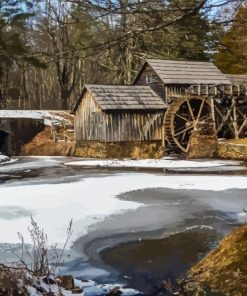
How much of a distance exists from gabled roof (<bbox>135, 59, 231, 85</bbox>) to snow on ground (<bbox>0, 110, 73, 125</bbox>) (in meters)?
9.19

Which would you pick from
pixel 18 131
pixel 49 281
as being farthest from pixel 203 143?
pixel 49 281

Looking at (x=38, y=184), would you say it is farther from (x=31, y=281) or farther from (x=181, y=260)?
(x=31, y=281)

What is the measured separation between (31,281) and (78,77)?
55395 mm

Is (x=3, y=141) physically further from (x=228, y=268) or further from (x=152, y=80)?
(x=228, y=268)

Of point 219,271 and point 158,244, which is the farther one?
point 158,244

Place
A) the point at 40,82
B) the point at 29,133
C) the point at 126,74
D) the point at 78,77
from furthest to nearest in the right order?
1. the point at 40,82
2. the point at 78,77
3. the point at 126,74
4. the point at 29,133

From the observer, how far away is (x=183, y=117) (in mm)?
31688

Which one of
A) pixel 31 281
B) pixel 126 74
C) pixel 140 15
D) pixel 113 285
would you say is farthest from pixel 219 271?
pixel 126 74

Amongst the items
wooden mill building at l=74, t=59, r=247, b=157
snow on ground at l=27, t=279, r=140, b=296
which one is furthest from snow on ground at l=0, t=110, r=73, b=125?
snow on ground at l=27, t=279, r=140, b=296

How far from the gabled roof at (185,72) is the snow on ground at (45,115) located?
9194 millimetres

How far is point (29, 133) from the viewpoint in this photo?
38062 millimetres

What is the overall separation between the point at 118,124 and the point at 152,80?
4.46 metres

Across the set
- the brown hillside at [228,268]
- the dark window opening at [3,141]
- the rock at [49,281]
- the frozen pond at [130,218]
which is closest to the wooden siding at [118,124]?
the dark window opening at [3,141]

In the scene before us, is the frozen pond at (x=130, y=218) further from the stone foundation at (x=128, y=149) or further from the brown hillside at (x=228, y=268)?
the stone foundation at (x=128, y=149)
